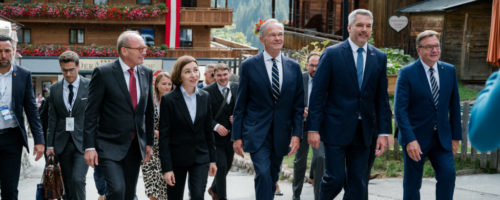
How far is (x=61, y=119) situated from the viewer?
7.64 meters

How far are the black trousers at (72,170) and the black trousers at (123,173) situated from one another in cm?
140

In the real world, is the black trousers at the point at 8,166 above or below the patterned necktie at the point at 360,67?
below

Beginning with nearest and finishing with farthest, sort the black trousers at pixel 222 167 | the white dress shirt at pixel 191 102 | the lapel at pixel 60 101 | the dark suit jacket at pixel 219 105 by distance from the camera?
the white dress shirt at pixel 191 102 → the lapel at pixel 60 101 → the black trousers at pixel 222 167 → the dark suit jacket at pixel 219 105

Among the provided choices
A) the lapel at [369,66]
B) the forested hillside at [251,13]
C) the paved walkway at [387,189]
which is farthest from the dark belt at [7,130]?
the forested hillside at [251,13]

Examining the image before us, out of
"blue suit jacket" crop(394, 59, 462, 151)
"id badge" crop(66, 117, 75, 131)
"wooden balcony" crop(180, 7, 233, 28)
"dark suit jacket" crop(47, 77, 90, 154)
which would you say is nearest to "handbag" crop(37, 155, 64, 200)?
"dark suit jacket" crop(47, 77, 90, 154)

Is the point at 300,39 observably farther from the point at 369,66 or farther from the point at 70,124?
the point at 369,66

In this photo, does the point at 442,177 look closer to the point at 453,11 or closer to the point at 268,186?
the point at 268,186

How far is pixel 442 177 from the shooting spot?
642 cm

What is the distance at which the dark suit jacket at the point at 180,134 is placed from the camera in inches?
250

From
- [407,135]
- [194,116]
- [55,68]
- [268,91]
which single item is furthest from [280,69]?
[55,68]

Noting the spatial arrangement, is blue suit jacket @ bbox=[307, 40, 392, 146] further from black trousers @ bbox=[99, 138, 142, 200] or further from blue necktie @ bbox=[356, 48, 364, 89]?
black trousers @ bbox=[99, 138, 142, 200]

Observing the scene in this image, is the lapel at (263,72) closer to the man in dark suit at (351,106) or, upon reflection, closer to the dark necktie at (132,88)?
the man in dark suit at (351,106)

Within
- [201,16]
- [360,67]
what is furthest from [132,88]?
Answer: [201,16]

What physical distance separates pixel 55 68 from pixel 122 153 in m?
40.6
